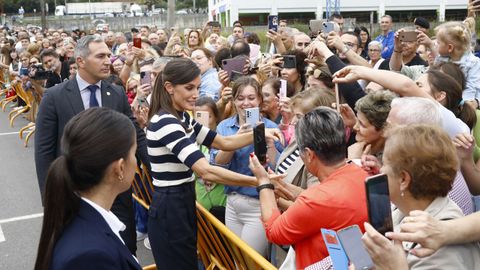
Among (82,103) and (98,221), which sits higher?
(82,103)

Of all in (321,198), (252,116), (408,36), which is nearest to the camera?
(321,198)

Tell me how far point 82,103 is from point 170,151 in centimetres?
126

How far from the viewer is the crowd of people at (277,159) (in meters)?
1.93

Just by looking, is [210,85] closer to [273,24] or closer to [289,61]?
[273,24]

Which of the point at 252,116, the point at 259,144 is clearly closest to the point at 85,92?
the point at 252,116

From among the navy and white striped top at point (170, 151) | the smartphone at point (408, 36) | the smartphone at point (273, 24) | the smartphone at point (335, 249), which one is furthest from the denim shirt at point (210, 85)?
the smartphone at point (335, 249)

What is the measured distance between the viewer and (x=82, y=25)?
58.5 m

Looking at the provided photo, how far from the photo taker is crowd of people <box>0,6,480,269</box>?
76.0 inches

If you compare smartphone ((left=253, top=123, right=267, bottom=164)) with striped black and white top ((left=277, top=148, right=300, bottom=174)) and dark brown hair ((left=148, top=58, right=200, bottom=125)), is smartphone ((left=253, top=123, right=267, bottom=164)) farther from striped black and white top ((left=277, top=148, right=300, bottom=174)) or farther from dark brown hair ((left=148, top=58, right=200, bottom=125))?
dark brown hair ((left=148, top=58, right=200, bottom=125))

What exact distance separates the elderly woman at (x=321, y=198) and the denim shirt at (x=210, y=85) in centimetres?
366

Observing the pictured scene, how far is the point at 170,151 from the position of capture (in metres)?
3.29

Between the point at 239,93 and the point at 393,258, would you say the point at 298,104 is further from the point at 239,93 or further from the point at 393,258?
the point at 393,258

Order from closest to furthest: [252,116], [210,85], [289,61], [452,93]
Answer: [452,93], [252,116], [289,61], [210,85]

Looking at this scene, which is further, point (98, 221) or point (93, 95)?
point (93, 95)
